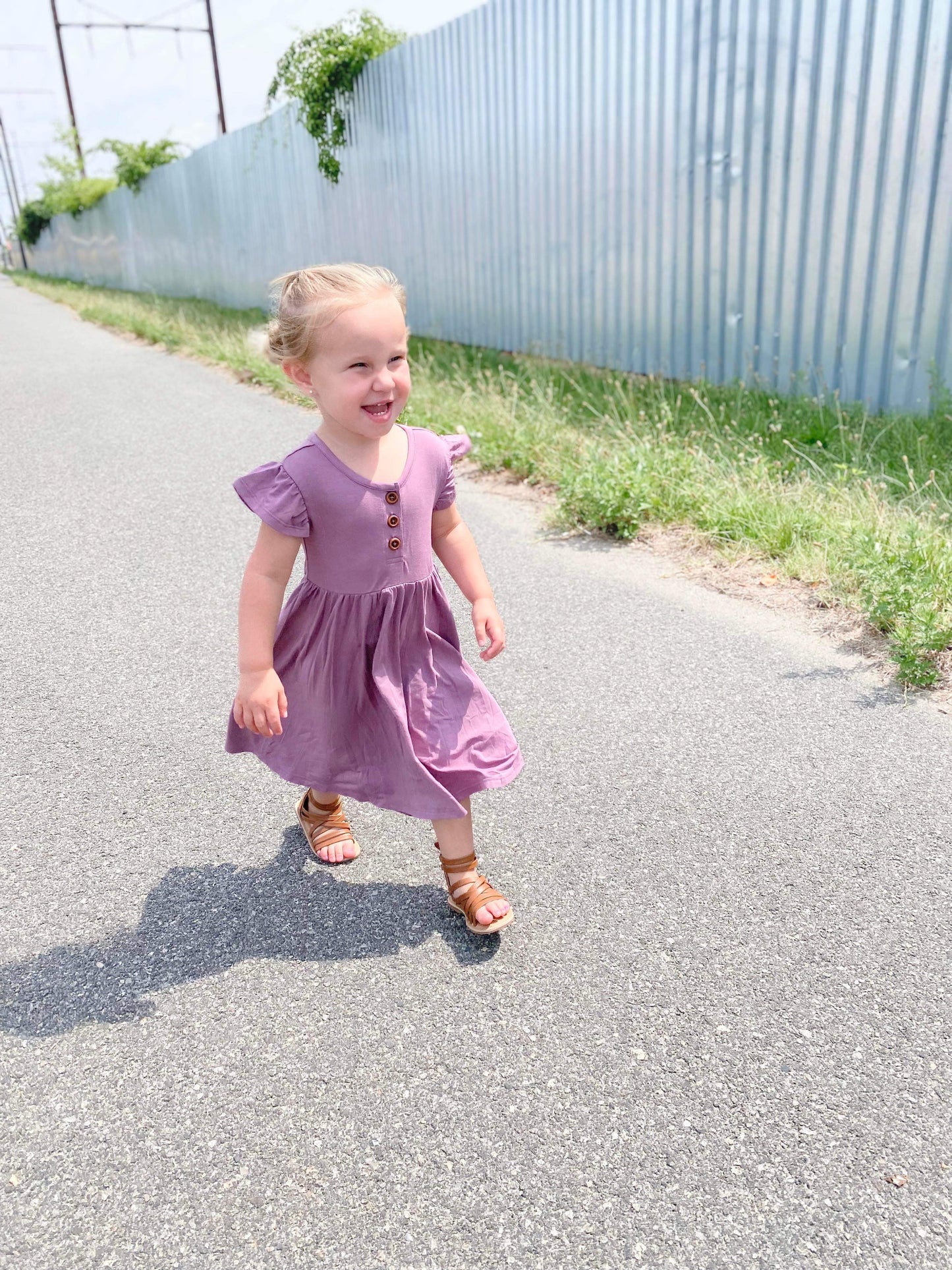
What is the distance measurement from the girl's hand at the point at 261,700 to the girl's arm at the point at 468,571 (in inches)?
19.0

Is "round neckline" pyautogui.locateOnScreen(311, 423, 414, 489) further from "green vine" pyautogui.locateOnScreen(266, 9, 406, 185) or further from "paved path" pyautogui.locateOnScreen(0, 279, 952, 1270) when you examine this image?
"green vine" pyautogui.locateOnScreen(266, 9, 406, 185)

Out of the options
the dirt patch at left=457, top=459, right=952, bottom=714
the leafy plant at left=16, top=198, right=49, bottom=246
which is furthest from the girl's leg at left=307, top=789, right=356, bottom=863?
the leafy plant at left=16, top=198, right=49, bottom=246

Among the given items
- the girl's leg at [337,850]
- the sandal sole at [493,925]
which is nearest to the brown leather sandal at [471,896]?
the sandal sole at [493,925]

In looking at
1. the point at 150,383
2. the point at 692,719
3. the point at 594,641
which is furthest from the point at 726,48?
the point at 150,383

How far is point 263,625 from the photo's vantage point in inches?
80.0

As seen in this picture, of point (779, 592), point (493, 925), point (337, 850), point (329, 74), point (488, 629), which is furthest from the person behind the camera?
point (329, 74)

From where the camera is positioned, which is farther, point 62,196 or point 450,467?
point 62,196

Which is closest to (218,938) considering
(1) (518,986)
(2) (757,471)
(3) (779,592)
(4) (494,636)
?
(1) (518,986)

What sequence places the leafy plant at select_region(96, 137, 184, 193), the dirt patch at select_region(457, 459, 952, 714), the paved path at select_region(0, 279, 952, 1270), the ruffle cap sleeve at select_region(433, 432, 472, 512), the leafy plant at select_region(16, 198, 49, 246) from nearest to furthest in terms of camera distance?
the paved path at select_region(0, 279, 952, 1270) < the ruffle cap sleeve at select_region(433, 432, 472, 512) < the dirt patch at select_region(457, 459, 952, 714) < the leafy plant at select_region(96, 137, 184, 193) < the leafy plant at select_region(16, 198, 49, 246)

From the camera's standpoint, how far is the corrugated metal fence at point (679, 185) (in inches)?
212

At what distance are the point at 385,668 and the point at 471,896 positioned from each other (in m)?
0.55

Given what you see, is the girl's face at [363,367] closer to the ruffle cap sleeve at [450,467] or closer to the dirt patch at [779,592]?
the ruffle cap sleeve at [450,467]

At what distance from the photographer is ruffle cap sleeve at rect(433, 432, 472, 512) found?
7.34ft

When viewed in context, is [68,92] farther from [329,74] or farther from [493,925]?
[493,925]
